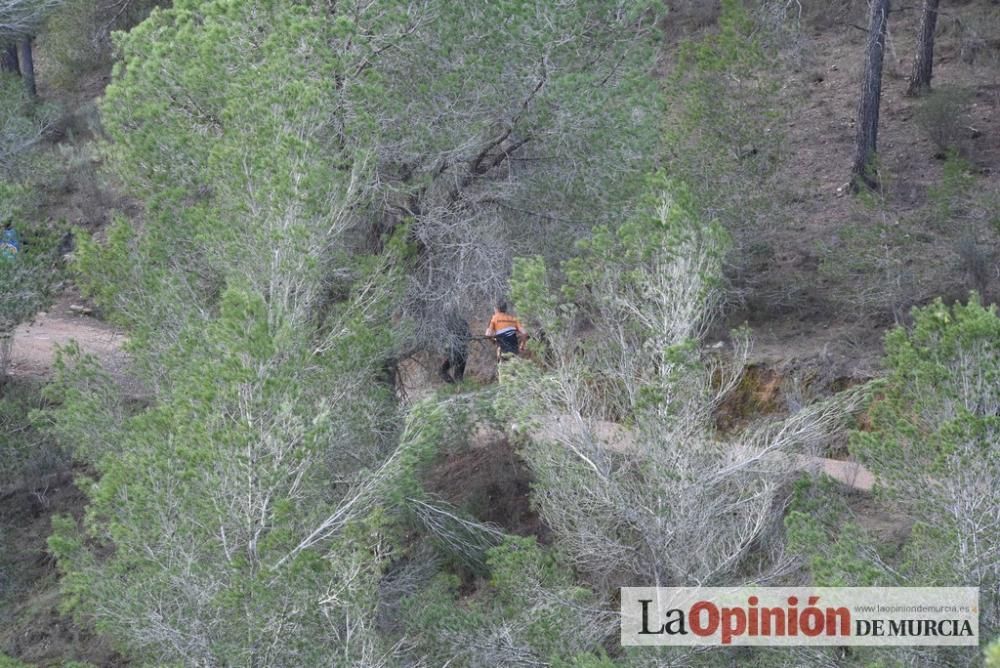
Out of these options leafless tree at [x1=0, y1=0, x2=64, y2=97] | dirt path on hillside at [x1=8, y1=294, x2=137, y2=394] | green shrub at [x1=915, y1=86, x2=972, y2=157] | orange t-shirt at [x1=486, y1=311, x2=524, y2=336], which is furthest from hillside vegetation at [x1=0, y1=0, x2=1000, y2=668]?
green shrub at [x1=915, y1=86, x2=972, y2=157]

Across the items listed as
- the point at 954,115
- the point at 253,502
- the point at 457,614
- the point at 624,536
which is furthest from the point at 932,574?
the point at 954,115

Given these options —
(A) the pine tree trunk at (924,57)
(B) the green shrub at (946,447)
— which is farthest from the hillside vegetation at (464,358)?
(A) the pine tree trunk at (924,57)

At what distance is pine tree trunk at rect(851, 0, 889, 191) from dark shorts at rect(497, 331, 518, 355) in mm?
6420

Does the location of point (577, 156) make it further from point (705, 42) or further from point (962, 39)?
point (962, 39)

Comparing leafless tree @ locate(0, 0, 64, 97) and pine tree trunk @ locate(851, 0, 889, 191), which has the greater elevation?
leafless tree @ locate(0, 0, 64, 97)

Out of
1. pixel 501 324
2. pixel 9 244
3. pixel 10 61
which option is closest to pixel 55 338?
pixel 9 244

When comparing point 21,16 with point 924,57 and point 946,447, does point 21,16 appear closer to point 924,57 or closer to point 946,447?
point 946,447

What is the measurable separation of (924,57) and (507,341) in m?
12.0

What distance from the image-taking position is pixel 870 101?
704 inches

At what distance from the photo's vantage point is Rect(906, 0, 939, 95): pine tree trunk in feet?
68.3

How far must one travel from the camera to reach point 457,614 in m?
9.54

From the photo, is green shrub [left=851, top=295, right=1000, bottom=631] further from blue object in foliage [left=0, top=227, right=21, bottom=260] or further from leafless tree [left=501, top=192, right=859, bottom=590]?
blue object in foliage [left=0, top=227, right=21, bottom=260]

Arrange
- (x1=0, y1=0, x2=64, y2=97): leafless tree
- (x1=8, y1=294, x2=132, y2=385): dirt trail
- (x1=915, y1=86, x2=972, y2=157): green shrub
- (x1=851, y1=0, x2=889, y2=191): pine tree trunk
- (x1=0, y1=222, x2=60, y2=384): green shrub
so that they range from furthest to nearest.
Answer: (x1=915, y1=86, x2=972, y2=157): green shrub
(x1=8, y1=294, x2=132, y2=385): dirt trail
(x1=851, y1=0, x2=889, y2=191): pine tree trunk
(x1=0, y1=0, x2=64, y2=97): leafless tree
(x1=0, y1=222, x2=60, y2=384): green shrub

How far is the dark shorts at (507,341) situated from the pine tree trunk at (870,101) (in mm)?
6420
